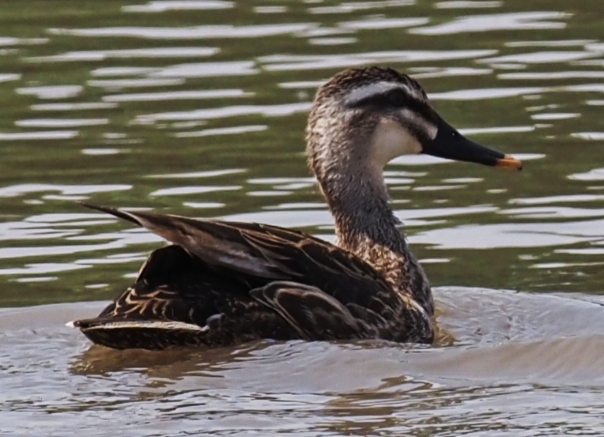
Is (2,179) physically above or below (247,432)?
above

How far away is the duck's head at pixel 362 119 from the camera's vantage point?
36.9ft

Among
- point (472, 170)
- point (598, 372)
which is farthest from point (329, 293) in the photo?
point (472, 170)

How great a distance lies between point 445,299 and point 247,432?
3142 millimetres

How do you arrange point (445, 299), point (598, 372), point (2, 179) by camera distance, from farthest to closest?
point (2, 179) < point (445, 299) < point (598, 372)

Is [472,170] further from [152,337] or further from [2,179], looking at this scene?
[152,337]

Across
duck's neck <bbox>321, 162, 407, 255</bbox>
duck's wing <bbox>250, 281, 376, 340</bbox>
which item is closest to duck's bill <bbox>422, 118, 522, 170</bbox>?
duck's neck <bbox>321, 162, 407, 255</bbox>

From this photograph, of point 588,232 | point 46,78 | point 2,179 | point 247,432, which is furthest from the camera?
point 46,78

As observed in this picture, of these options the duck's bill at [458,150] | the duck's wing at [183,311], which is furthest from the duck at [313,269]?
the duck's bill at [458,150]

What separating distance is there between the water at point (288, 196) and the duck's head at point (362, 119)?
96 cm

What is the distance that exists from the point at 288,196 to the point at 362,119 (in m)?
2.06

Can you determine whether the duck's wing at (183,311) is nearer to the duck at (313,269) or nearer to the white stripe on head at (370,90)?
the duck at (313,269)

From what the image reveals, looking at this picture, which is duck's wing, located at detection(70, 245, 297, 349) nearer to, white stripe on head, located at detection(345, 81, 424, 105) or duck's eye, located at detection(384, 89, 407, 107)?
white stripe on head, located at detection(345, 81, 424, 105)

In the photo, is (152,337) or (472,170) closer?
(152,337)

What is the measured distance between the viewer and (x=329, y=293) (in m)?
10.3
